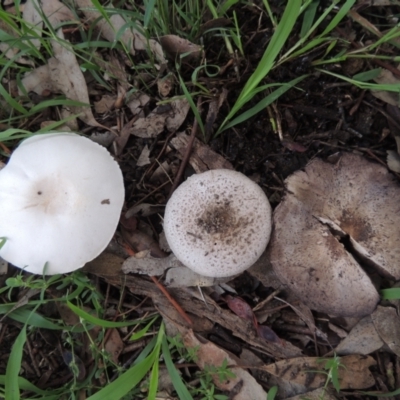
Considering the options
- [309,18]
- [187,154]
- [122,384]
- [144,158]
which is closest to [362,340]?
[122,384]

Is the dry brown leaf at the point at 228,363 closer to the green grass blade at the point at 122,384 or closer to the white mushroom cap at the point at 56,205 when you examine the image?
the green grass blade at the point at 122,384

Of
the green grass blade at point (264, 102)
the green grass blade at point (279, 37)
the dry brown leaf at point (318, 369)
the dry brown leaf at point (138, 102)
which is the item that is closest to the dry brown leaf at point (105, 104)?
the dry brown leaf at point (138, 102)

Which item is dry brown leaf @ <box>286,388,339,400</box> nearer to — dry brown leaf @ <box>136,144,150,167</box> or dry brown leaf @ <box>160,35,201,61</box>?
dry brown leaf @ <box>136,144,150,167</box>

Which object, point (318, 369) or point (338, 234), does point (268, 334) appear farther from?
point (338, 234)

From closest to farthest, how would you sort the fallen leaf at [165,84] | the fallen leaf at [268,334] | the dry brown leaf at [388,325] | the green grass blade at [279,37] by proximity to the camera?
the green grass blade at [279,37], the dry brown leaf at [388,325], the fallen leaf at [268,334], the fallen leaf at [165,84]

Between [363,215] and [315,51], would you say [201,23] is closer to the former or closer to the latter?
[315,51]

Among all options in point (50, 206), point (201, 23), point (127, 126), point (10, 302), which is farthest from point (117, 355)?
point (201, 23)
